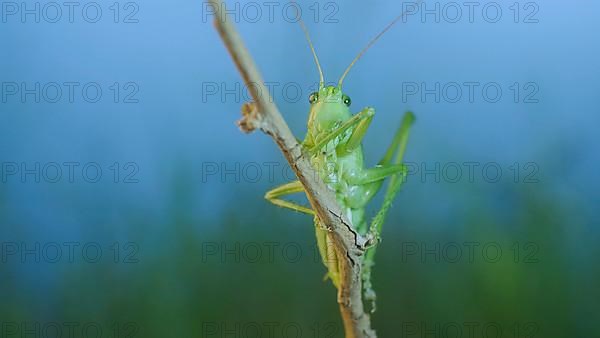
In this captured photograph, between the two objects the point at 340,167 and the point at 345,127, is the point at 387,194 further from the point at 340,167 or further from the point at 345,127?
the point at 345,127

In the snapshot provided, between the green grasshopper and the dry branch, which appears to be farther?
the green grasshopper

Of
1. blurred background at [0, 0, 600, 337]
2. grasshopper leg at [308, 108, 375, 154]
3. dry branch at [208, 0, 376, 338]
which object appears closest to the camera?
dry branch at [208, 0, 376, 338]

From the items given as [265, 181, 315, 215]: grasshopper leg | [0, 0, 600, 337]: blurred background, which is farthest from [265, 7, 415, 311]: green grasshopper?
[0, 0, 600, 337]: blurred background

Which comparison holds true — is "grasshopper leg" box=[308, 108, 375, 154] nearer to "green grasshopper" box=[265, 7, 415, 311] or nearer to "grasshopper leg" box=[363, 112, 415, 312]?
"green grasshopper" box=[265, 7, 415, 311]

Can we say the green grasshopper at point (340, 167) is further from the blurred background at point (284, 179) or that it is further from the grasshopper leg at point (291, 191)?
the blurred background at point (284, 179)

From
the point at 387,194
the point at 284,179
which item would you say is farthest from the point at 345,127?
the point at 284,179

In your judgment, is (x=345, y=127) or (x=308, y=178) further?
(x=345, y=127)

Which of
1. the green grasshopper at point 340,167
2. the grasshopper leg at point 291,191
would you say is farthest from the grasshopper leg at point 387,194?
the grasshopper leg at point 291,191

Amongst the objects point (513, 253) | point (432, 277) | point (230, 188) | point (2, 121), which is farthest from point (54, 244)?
point (513, 253)
